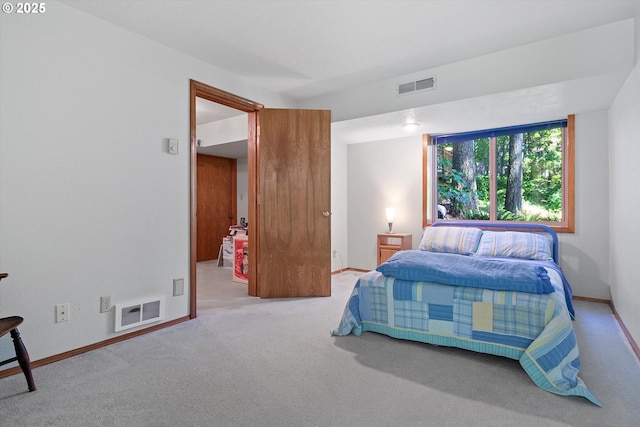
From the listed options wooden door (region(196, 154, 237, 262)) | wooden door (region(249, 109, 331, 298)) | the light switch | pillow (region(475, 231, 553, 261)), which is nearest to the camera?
the light switch

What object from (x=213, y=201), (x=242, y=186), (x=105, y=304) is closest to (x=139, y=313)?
(x=105, y=304)

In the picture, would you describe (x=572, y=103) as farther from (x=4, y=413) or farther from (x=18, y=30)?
(x=4, y=413)

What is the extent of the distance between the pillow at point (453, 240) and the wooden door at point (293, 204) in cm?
132

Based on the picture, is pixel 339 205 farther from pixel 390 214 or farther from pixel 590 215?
pixel 590 215

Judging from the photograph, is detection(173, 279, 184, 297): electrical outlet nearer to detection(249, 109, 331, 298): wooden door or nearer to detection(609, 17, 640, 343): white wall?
detection(249, 109, 331, 298): wooden door

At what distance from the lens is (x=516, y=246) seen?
3.74 m

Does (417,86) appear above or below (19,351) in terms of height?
above

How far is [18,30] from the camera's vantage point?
2.20 m

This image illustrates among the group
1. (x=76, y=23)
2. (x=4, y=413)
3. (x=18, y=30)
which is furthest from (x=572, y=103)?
(x=4, y=413)

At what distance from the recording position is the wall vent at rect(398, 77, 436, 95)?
3.53m

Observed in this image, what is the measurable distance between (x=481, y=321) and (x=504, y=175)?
288 centimetres

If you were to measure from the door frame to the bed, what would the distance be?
4.92 ft

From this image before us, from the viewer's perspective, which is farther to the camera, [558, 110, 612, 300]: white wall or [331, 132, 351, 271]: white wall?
[331, 132, 351, 271]: white wall

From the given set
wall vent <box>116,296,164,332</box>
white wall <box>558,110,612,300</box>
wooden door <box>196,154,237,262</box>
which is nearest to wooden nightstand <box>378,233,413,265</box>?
white wall <box>558,110,612,300</box>
